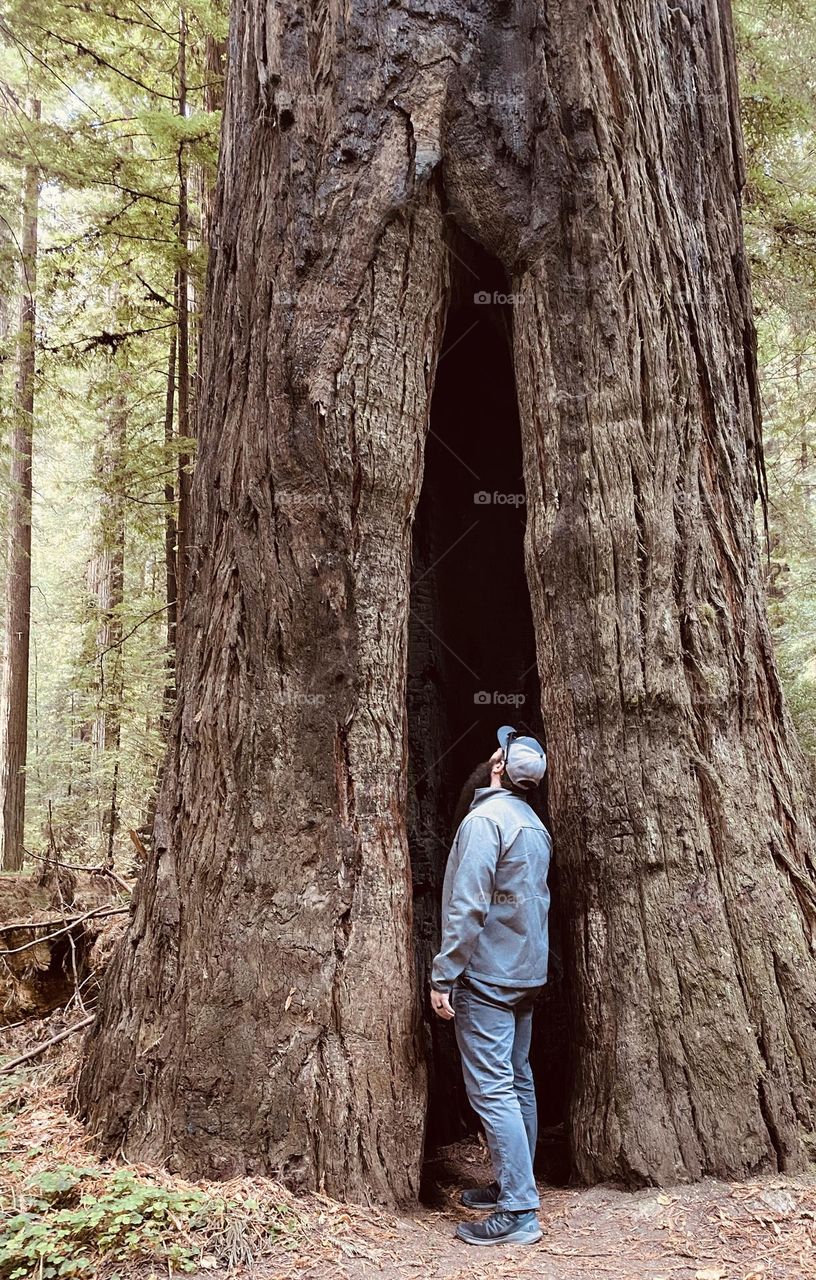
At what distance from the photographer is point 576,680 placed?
431 cm

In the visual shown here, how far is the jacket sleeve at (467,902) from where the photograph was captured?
3928mm

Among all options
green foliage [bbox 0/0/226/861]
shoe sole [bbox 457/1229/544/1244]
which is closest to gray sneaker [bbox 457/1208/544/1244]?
shoe sole [bbox 457/1229/544/1244]

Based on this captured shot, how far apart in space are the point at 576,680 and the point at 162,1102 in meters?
2.65

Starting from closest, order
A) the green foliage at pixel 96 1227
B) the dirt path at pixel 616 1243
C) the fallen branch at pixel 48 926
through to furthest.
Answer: the green foliage at pixel 96 1227 < the dirt path at pixel 616 1243 < the fallen branch at pixel 48 926

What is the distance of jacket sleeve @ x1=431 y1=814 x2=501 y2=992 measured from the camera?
12.9ft

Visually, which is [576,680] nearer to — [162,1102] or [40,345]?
[162,1102]

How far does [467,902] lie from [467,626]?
2.46 meters

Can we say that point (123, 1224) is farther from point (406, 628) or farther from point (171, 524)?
point (171, 524)

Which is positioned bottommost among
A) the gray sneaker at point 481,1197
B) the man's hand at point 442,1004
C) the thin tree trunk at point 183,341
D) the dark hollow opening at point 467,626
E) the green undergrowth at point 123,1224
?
the gray sneaker at point 481,1197

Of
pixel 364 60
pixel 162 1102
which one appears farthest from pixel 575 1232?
pixel 364 60

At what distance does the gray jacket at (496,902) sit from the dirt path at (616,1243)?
940 millimetres

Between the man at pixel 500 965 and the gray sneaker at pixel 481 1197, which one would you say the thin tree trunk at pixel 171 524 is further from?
the gray sneaker at pixel 481 1197

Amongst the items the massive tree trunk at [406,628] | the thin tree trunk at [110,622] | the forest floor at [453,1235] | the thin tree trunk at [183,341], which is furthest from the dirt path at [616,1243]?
the thin tree trunk at [110,622]

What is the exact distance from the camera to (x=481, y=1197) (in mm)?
4160
